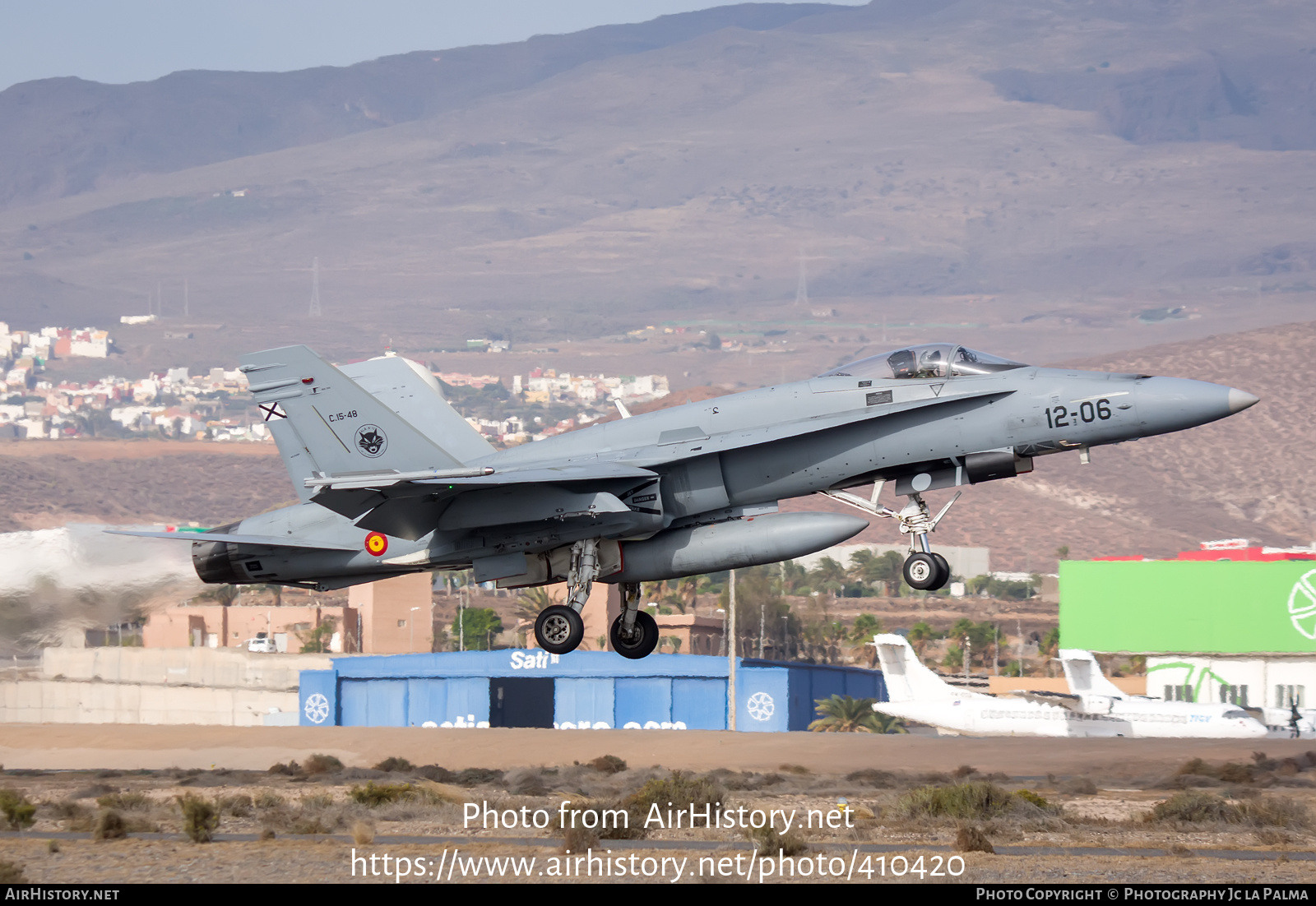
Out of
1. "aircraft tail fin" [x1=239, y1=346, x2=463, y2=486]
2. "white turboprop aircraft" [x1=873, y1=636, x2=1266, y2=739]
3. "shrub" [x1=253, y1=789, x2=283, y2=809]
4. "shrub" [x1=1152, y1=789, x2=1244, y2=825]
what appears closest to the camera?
"aircraft tail fin" [x1=239, y1=346, x2=463, y2=486]

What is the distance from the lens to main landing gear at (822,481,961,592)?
2450 centimetres

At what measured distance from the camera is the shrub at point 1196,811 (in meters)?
34.0

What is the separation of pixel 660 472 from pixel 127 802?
707 inches

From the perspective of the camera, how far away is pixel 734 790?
44938mm

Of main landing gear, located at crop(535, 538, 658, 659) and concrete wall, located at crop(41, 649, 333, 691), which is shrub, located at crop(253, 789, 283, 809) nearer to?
main landing gear, located at crop(535, 538, 658, 659)

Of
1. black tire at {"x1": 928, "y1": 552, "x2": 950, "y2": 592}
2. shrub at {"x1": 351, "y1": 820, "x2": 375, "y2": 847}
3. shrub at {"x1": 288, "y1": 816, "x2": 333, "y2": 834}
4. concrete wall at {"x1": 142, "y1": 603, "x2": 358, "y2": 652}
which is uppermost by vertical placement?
black tire at {"x1": 928, "y1": 552, "x2": 950, "y2": 592}

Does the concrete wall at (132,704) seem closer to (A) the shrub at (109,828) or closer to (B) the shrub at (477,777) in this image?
(B) the shrub at (477,777)

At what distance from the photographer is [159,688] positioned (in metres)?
85.6

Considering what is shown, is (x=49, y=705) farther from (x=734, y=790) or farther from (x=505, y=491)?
→ (x=505, y=491)

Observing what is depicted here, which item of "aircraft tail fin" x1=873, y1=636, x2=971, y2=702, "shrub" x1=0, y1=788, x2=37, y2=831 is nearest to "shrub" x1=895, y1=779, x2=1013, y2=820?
"shrub" x1=0, y1=788, x2=37, y2=831

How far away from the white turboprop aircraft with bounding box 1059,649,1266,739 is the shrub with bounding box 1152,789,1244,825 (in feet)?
92.7

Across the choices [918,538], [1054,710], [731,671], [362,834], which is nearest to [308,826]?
[362,834]

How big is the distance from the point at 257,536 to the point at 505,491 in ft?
14.9

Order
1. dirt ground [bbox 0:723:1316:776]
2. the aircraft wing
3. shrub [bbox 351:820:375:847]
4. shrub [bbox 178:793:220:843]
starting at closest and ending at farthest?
the aircraft wing, shrub [bbox 351:820:375:847], shrub [bbox 178:793:220:843], dirt ground [bbox 0:723:1316:776]
